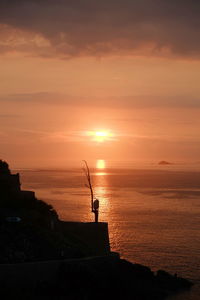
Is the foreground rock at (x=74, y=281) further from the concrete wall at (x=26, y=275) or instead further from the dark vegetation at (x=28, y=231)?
the dark vegetation at (x=28, y=231)

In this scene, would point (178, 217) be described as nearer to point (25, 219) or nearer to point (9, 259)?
point (25, 219)

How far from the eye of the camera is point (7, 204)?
1329 inches

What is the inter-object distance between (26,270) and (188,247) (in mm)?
27742

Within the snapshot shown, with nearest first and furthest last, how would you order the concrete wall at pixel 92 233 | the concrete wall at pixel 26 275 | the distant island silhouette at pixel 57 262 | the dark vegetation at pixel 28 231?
the concrete wall at pixel 26 275, the distant island silhouette at pixel 57 262, the dark vegetation at pixel 28 231, the concrete wall at pixel 92 233

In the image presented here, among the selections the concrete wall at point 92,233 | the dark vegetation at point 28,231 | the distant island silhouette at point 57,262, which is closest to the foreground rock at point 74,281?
the distant island silhouette at point 57,262

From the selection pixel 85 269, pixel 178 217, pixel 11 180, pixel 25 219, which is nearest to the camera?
pixel 85 269

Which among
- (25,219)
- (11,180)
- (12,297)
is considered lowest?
(12,297)

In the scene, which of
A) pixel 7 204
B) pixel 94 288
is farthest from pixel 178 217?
pixel 94 288

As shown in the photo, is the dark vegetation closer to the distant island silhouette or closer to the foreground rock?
the distant island silhouette

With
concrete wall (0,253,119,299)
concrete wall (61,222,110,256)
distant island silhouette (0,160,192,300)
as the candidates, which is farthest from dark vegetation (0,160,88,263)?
concrete wall (0,253,119,299)

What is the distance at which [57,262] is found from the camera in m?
24.8

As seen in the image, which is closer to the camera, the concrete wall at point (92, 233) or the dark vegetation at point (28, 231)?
the dark vegetation at point (28, 231)

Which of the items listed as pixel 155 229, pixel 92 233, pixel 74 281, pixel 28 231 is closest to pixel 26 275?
pixel 74 281

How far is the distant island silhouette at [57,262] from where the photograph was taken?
23625 mm
